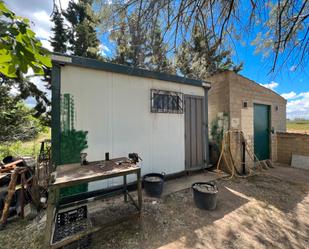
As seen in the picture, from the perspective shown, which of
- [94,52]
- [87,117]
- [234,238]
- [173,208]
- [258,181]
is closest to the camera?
[234,238]

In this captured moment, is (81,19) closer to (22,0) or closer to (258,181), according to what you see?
(22,0)

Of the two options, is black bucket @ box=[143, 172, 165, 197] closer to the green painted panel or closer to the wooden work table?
the wooden work table

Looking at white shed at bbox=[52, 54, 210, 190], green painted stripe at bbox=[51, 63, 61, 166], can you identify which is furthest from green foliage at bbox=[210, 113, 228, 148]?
green painted stripe at bbox=[51, 63, 61, 166]

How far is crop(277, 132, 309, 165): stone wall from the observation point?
5942 millimetres

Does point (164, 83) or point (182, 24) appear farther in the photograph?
point (164, 83)

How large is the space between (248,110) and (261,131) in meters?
1.25

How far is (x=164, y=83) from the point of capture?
Answer: 4238mm

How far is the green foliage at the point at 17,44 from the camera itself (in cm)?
111

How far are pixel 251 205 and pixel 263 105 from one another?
4.37 m

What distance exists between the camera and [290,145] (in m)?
6.31

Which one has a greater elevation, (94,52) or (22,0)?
(94,52)

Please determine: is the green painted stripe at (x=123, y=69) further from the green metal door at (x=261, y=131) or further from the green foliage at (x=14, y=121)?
the green foliage at (x=14, y=121)

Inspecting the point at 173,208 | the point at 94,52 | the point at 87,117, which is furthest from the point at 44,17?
the point at 94,52

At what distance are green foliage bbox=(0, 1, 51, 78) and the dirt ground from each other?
213 cm
